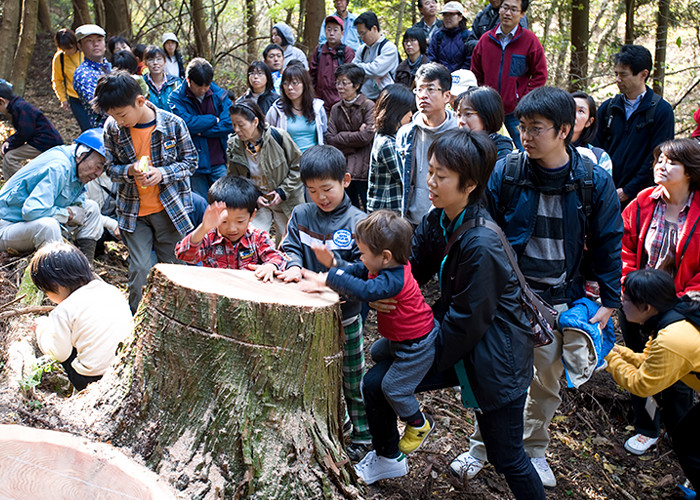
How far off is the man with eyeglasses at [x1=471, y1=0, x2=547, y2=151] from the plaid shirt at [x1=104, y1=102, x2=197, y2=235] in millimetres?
3265

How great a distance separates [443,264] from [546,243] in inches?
25.6

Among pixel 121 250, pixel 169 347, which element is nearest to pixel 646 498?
pixel 169 347

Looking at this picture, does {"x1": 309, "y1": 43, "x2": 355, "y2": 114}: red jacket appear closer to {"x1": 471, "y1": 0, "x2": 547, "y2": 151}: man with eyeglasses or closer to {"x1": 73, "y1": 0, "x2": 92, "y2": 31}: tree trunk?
{"x1": 471, "y1": 0, "x2": 547, "y2": 151}: man with eyeglasses

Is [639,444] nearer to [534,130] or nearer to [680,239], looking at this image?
[680,239]

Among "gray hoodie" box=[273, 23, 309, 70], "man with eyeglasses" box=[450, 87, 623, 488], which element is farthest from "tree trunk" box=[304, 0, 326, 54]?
A: "man with eyeglasses" box=[450, 87, 623, 488]

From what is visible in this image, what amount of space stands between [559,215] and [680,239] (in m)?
1.22

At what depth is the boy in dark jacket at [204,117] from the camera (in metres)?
5.95

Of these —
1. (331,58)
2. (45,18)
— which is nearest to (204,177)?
(331,58)

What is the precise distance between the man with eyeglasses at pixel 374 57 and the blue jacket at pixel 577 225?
4.31m

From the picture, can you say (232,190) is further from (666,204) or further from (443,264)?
(666,204)

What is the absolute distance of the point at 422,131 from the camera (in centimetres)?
414

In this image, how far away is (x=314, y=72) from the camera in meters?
Answer: 7.47

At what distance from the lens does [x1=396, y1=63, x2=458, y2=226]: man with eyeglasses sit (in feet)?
13.1

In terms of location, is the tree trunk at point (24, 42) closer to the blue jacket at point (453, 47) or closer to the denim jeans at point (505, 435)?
the blue jacket at point (453, 47)
